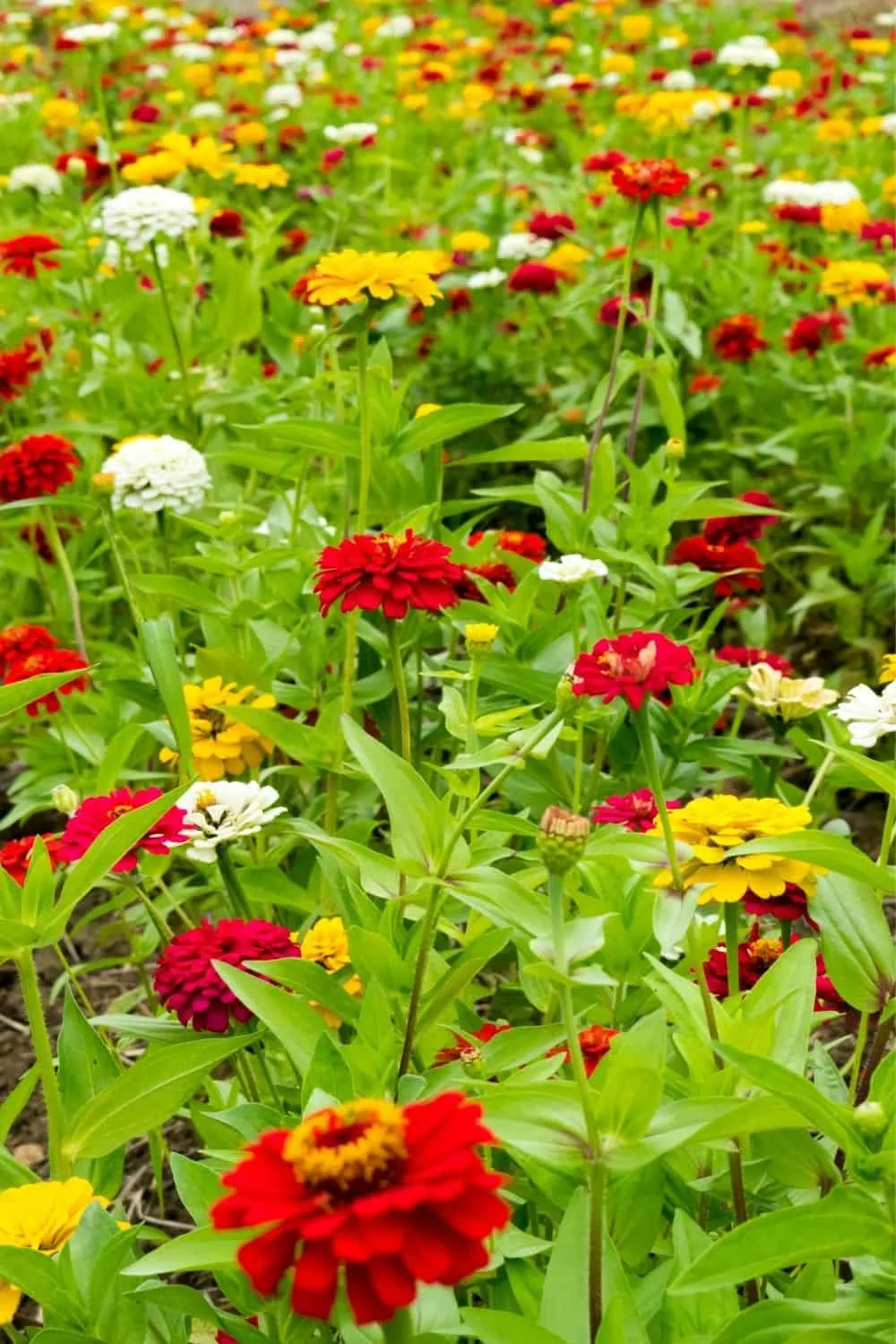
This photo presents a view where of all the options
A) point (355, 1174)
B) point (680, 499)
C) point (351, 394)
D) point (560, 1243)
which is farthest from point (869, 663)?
point (355, 1174)

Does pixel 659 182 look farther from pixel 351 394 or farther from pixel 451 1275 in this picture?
pixel 451 1275

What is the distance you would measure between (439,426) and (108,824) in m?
0.71

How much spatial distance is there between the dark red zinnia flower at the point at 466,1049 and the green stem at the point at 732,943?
0.17 m

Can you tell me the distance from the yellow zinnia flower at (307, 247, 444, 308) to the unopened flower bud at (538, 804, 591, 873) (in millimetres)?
795

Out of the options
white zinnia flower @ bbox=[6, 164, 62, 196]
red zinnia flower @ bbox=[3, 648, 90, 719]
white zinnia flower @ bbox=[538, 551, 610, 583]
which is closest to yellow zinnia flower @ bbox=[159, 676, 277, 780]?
red zinnia flower @ bbox=[3, 648, 90, 719]

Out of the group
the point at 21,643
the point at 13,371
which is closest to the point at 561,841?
the point at 21,643

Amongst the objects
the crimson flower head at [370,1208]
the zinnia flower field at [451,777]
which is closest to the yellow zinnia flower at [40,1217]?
the zinnia flower field at [451,777]

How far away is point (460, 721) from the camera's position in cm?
131

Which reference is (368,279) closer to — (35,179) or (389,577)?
(389,577)

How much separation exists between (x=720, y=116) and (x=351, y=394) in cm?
253

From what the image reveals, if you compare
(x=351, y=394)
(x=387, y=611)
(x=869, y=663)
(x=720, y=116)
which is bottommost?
(x=869, y=663)

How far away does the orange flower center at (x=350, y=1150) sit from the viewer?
646 mm

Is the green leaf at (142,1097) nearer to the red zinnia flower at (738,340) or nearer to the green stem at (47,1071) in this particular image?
the green stem at (47,1071)

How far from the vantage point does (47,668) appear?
5.64 ft
